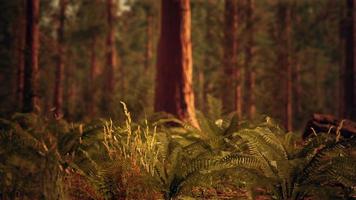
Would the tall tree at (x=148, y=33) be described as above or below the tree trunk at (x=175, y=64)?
above

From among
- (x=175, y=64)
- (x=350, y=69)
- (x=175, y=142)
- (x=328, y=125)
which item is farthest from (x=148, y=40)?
(x=175, y=142)

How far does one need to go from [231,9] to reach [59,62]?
10434mm

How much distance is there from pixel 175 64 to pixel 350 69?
8.63 metres

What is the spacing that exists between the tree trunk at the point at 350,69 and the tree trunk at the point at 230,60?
477 cm

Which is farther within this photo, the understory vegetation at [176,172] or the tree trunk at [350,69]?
the tree trunk at [350,69]

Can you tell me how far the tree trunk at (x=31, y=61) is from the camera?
8.73 m

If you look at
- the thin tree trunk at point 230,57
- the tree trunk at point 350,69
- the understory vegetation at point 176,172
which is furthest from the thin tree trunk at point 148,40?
the understory vegetation at point 176,172

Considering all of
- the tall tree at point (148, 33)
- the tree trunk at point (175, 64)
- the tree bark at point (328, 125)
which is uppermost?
the tall tree at point (148, 33)

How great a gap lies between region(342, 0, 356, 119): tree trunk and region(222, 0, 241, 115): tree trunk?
4.77 meters

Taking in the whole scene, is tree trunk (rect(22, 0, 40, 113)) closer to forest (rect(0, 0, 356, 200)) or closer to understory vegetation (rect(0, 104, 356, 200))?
forest (rect(0, 0, 356, 200))

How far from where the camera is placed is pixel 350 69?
14172mm

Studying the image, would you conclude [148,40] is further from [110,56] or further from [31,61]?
[31,61]

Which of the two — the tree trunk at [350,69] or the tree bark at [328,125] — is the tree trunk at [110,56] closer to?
the tree trunk at [350,69]

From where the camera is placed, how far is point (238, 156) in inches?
156
